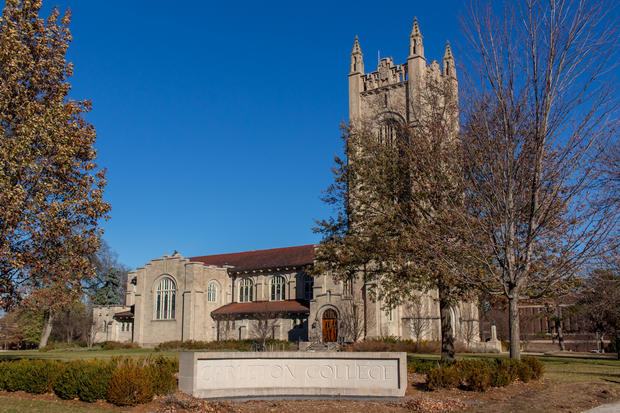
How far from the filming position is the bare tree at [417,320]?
130 feet

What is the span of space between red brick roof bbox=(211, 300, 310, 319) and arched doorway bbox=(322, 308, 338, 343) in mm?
2271

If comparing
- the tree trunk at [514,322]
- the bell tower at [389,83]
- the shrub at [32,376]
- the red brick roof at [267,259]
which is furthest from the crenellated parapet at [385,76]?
the shrub at [32,376]

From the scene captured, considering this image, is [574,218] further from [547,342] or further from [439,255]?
[547,342]

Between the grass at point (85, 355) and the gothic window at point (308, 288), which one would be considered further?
the gothic window at point (308, 288)

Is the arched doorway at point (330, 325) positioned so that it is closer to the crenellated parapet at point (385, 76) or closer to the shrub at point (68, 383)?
the crenellated parapet at point (385, 76)

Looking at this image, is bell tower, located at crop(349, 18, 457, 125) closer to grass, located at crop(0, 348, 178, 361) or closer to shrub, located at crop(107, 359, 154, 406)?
grass, located at crop(0, 348, 178, 361)

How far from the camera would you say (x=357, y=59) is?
52312 millimetres

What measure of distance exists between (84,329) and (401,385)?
58.5 m

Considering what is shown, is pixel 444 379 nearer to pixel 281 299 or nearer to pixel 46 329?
pixel 281 299

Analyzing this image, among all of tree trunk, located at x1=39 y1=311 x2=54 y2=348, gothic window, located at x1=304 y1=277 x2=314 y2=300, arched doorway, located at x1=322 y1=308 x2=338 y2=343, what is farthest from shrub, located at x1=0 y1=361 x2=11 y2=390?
tree trunk, located at x1=39 y1=311 x2=54 y2=348

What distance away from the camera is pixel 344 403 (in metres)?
14.7

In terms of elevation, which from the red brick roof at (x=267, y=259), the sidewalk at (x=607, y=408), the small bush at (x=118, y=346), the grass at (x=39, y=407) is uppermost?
the red brick roof at (x=267, y=259)

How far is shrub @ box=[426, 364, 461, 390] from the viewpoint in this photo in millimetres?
16109

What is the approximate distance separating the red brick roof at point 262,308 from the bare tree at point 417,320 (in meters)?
8.26
